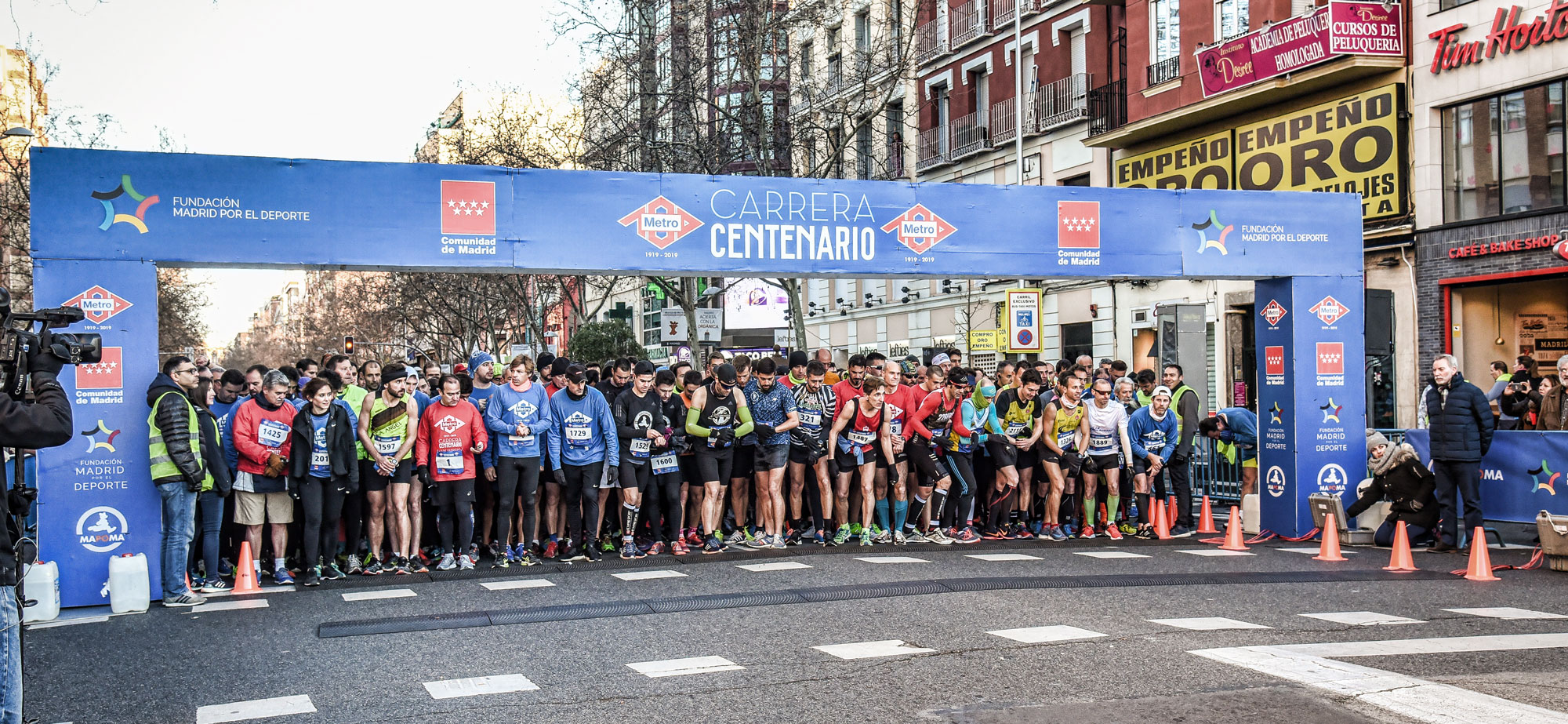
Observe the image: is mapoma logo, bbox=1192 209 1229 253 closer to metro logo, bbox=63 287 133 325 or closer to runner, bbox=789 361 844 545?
runner, bbox=789 361 844 545

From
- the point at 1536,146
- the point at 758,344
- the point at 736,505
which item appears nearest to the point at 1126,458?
the point at 736,505

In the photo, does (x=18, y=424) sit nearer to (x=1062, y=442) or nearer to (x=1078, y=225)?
(x=1078, y=225)

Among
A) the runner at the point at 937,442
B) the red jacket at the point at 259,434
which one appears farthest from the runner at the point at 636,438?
the red jacket at the point at 259,434

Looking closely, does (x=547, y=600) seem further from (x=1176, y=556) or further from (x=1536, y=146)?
(x=1536, y=146)

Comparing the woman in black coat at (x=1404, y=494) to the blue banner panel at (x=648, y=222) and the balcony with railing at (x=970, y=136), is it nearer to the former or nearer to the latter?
the blue banner panel at (x=648, y=222)

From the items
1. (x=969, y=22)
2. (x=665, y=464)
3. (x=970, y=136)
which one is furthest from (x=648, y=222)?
(x=969, y=22)

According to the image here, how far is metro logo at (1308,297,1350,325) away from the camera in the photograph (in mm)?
14711

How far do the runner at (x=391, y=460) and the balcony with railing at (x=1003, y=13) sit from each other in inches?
1101

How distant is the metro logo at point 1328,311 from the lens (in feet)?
48.3

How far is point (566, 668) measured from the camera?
24.4ft

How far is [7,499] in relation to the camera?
5.09 metres

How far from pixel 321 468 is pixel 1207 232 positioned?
29.9 feet

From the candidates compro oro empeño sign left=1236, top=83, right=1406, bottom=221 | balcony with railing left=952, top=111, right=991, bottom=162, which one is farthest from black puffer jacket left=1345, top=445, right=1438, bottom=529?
balcony with railing left=952, top=111, right=991, bottom=162

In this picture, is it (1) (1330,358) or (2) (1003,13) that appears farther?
(2) (1003,13)
